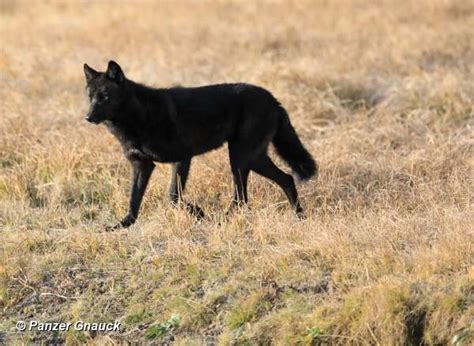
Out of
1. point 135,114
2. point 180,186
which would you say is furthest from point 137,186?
point 135,114

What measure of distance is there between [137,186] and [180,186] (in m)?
0.38

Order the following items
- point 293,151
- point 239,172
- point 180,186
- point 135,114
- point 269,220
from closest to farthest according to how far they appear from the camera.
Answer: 1. point 269,220
2. point 135,114
3. point 180,186
4. point 239,172
5. point 293,151

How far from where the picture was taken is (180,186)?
8539 mm

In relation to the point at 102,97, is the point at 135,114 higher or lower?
lower

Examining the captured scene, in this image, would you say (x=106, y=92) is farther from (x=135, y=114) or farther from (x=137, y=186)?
(x=137, y=186)

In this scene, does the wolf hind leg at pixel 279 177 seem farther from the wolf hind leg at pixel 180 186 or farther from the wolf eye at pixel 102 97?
the wolf eye at pixel 102 97

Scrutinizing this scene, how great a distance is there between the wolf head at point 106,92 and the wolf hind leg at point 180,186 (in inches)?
28.4

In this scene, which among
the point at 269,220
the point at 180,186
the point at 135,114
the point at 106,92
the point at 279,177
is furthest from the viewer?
the point at 279,177

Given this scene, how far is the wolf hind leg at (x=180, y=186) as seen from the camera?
852 centimetres

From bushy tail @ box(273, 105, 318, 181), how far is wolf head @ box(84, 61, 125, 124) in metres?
1.53

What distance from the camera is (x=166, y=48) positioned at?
55.0 feet

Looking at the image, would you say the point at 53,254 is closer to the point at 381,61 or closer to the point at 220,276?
the point at 220,276

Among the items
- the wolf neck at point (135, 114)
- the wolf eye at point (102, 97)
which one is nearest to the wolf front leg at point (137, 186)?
the wolf neck at point (135, 114)

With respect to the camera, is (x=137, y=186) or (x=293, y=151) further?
(x=293, y=151)
